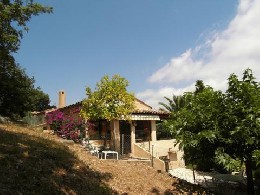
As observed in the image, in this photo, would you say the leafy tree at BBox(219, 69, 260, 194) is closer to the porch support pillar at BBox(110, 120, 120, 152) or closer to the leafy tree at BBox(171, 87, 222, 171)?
the leafy tree at BBox(171, 87, 222, 171)

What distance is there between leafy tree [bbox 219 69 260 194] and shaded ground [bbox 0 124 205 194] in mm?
3239

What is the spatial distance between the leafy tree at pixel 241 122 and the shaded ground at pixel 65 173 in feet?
10.6

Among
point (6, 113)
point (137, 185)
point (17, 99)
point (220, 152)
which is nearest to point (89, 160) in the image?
point (137, 185)

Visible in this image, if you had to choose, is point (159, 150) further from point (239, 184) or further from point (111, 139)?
point (239, 184)

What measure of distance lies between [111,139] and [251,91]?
12.8 m

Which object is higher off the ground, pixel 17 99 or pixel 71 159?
pixel 17 99

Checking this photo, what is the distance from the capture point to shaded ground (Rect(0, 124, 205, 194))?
37.5 feet

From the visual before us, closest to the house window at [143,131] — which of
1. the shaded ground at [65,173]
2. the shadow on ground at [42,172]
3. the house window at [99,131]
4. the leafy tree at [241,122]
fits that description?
the house window at [99,131]

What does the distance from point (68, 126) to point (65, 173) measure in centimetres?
946

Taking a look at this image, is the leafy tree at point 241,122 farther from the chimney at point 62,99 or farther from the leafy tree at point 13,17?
the chimney at point 62,99

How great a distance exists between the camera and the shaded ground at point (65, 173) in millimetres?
11430

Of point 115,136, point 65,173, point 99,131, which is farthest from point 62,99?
point 65,173

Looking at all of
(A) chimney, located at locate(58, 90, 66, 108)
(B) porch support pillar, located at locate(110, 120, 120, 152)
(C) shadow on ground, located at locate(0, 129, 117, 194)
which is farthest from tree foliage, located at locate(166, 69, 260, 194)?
(A) chimney, located at locate(58, 90, 66, 108)

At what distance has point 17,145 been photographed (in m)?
15.0
